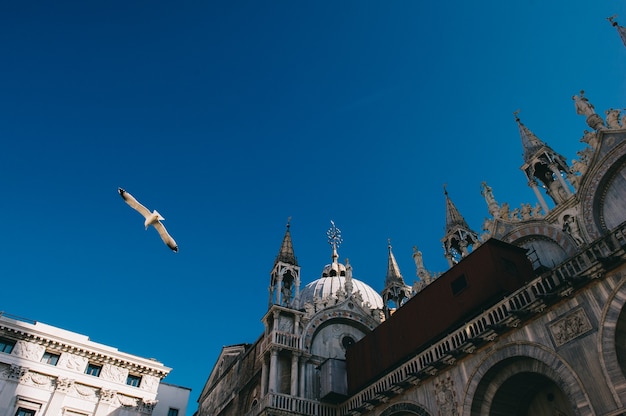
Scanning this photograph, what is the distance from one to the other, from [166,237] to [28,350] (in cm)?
2379

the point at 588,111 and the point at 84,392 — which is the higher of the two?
the point at 588,111

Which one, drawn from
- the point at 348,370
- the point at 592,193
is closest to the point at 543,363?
the point at 592,193

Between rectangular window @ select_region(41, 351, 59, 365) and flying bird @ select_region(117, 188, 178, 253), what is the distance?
23.0m

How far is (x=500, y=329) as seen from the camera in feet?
61.9

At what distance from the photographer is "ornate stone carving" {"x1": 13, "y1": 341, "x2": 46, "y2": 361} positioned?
33781 mm

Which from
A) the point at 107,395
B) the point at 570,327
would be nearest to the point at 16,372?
the point at 107,395

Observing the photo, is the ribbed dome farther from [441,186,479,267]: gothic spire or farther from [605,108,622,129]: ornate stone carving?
[605,108,622,129]: ornate stone carving

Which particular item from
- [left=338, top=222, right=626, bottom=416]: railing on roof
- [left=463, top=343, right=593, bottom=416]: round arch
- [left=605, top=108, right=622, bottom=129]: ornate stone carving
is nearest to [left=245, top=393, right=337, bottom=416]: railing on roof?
[left=338, top=222, right=626, bottom=416]: railing on roof

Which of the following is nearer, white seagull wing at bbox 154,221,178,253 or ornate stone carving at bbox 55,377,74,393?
white seagull wing at bbox 154,221,178,253

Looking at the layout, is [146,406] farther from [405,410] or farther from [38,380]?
[405,410]

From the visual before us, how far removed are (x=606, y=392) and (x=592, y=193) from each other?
462 inches

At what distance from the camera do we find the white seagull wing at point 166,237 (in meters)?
17.8

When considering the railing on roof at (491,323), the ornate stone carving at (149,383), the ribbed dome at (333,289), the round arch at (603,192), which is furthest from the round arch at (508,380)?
the ribbed dome at (333,289)

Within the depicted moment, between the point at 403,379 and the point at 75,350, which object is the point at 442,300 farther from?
the point at 75,350
